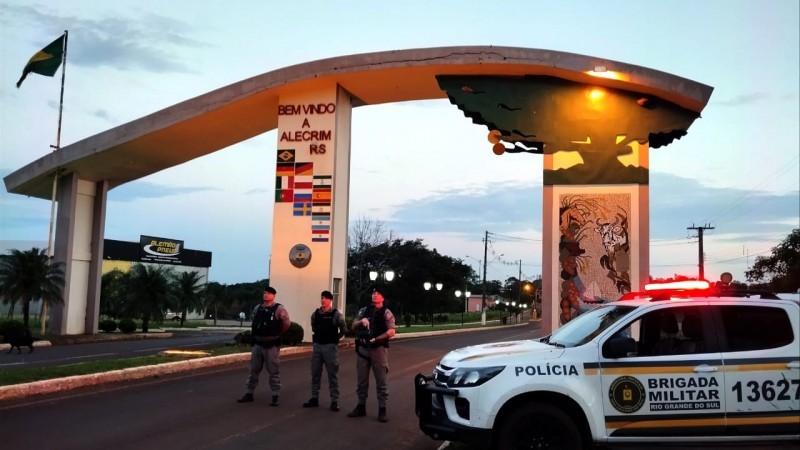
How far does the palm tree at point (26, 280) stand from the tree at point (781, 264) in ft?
137

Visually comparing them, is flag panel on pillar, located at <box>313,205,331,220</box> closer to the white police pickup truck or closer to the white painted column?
the white painted column

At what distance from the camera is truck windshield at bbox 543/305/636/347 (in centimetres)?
674

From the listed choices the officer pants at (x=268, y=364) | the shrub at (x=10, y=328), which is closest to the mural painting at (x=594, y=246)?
the officer pants at (x=268, y=364)

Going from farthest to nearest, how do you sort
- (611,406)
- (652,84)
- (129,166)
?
(129,166), (652,84), (611,406)

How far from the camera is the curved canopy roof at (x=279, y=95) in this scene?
1917 centimetres

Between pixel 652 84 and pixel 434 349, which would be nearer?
pixel 652 84

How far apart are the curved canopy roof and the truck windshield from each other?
13.0 meters

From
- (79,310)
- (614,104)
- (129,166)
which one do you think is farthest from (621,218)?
(79,310)

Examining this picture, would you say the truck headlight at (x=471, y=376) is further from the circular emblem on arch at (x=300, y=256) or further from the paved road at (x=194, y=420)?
the circular emblem on arch at (x=300, y=256)

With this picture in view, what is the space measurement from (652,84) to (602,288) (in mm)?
5829

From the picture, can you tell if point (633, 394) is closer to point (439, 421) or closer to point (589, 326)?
point (589, 326)

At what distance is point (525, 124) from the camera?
19781mm

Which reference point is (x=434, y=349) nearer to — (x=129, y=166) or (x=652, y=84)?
(x=652, y=84)

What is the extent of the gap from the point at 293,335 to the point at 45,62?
56.0 ft
